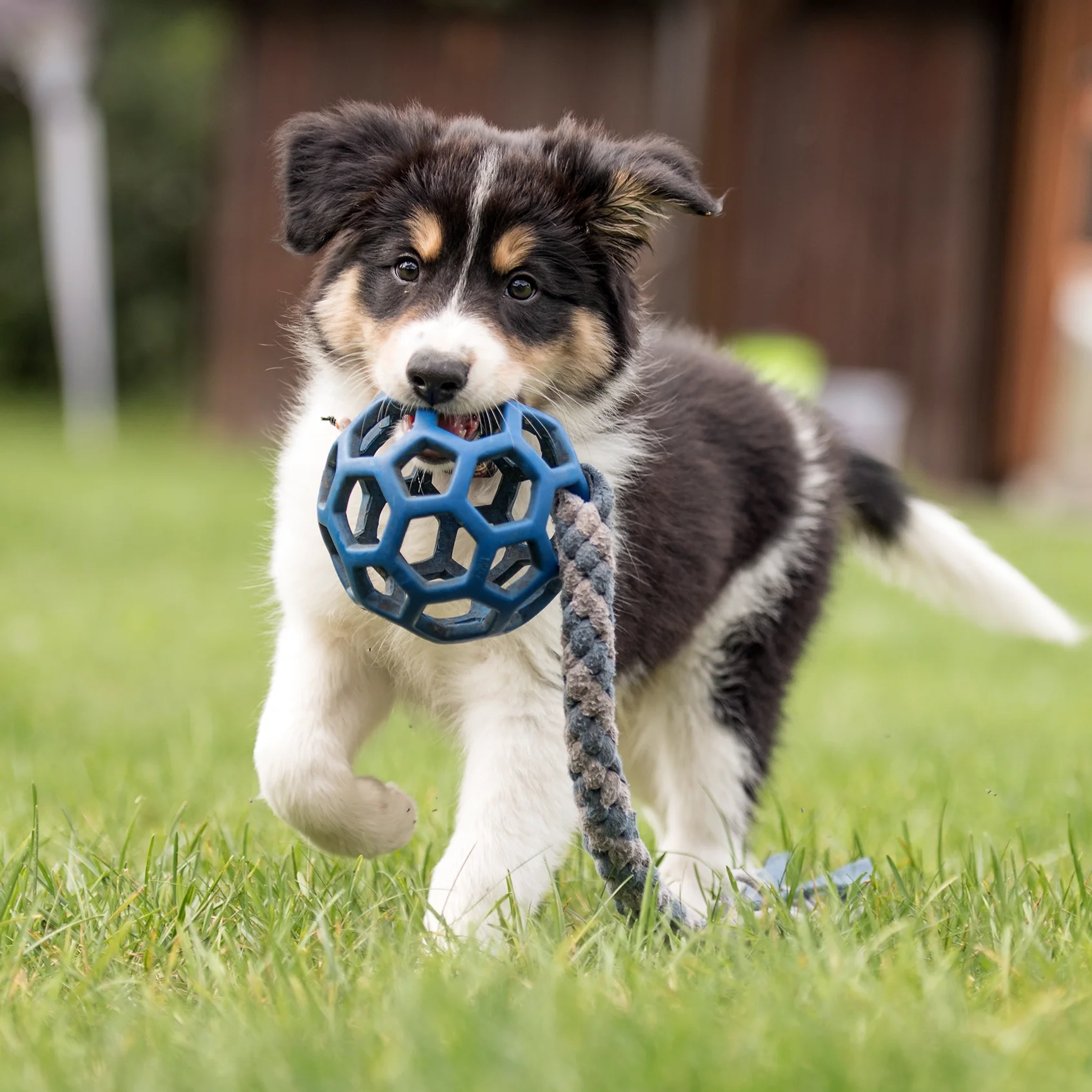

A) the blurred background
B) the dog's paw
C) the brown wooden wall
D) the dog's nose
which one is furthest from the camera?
the brown wooden wall

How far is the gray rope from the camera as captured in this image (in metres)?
2.60

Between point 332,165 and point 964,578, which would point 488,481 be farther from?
point 964,578

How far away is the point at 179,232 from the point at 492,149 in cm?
2408

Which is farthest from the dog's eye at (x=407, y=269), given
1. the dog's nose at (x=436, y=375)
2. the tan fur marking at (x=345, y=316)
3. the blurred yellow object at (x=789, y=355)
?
the blurred yellow object at (x=789, y=355)

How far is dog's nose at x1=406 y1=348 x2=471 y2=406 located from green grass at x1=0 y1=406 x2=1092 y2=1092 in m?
0.90

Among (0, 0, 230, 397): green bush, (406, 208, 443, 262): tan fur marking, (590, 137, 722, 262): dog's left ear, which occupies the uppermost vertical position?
(590, 137, 722, 262): dog's left ear

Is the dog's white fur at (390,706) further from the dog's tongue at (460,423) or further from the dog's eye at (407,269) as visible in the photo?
the dog's tongue at (460,423)

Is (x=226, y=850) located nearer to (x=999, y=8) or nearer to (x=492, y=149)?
(x=492, y=149)

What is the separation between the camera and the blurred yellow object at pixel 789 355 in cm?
966

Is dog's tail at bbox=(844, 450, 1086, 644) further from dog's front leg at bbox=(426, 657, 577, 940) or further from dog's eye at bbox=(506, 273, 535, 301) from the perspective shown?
dog's front leg at bbox=(426, 657, 577, 940)

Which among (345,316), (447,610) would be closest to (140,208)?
(345,316)

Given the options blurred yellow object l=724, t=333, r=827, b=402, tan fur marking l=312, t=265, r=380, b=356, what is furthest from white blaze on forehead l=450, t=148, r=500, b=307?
blurred yellow object l=724, t=333, r=827, b=402

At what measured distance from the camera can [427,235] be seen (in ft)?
9.88

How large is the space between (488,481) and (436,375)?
0.28 meters
